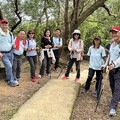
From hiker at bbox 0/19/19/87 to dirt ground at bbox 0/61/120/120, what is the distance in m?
0.23

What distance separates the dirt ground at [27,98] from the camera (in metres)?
5.92

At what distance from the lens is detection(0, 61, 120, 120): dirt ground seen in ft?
19.4

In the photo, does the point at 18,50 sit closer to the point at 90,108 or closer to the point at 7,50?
the point at 7,50

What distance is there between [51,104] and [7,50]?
2423 mm

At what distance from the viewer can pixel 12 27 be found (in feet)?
52.2

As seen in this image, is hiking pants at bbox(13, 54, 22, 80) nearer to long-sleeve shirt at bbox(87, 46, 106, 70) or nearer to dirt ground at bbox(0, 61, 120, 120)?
dirt ground at bbox(0, 61, 120, 120)

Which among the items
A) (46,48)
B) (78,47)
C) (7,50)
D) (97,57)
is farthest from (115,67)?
(46,48)

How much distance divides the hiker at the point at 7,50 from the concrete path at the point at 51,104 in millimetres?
1085

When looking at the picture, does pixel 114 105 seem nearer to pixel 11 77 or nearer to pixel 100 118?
pixel 100 118

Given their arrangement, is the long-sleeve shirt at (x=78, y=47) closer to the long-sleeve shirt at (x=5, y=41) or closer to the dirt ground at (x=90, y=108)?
the dirt ground at (x=90, y=108)

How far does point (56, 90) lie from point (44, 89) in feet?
1.12

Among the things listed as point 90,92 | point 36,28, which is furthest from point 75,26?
point 90,92

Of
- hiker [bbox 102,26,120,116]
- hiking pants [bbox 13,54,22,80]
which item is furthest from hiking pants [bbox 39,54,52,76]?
hiker [bbox 102,26,120,116]

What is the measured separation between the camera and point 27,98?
6898 mm
